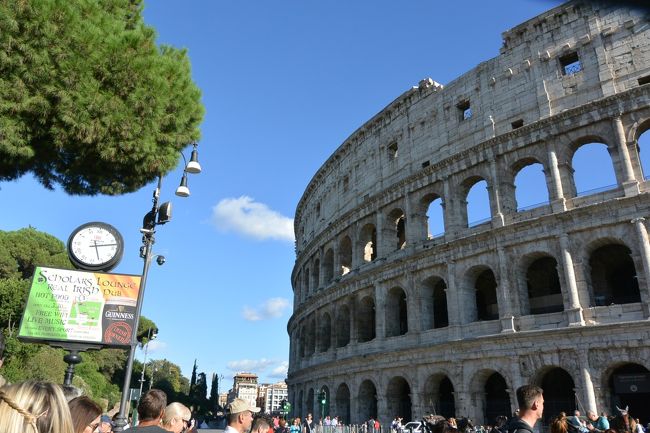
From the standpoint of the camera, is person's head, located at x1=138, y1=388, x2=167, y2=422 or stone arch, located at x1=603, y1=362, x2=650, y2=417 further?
stone arch, located at x1=603, y1=362, x2=650, y2=417

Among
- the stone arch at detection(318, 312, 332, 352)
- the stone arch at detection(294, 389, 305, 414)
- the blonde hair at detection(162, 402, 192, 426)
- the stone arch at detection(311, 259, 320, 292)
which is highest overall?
the stone arch at detection(311, 259, 320, 292)

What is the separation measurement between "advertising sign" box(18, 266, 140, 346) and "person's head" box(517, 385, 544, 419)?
6.67 meters

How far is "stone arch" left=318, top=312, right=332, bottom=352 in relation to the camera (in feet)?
90.9

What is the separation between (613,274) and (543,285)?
252 cm

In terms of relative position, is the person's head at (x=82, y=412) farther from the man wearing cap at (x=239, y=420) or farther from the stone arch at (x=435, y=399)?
the stone arch at (x=435, y=399)

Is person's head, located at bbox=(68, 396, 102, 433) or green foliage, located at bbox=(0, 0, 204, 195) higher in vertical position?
green foliage, located at bbox=(0, 0, 204, 195)

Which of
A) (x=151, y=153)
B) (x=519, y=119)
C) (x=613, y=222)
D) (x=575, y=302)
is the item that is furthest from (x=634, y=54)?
(x=151, y=153)

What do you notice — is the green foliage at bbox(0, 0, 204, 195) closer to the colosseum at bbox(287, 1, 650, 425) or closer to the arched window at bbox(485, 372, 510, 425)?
the colosseum at bbox(287, 1, 650, 425)

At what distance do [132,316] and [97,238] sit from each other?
5.08 ft

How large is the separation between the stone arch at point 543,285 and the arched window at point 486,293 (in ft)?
5.35

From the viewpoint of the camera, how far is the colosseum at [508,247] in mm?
15727

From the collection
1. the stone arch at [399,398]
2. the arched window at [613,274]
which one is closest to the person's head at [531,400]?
the arched window at [613,274]

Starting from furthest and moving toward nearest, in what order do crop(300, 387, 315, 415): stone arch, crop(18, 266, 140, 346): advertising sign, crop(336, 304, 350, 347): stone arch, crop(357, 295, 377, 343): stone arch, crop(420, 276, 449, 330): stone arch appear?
crop(300, 387, 315, 415): stone arch, crop(336, 304, 350, 347): stone arch, crop(357, 295, 377, 343): stone arch, crop(420, 276, 449, 330): stone arch, crop(18, 266, 140, 346): advertising sign

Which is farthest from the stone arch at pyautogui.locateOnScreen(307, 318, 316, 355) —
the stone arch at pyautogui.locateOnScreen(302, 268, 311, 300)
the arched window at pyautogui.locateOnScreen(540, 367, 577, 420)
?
the arched window at pyautogui.locateOnScreen(540, 367, 577, 420)
